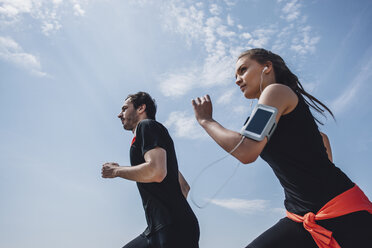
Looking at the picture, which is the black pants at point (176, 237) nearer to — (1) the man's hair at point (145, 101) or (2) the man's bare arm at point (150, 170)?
(2) the man's bare arm at point (150, 170)

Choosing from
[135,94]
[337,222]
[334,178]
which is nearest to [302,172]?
[334,178]

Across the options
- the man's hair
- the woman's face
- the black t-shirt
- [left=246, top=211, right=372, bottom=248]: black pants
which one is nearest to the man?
the black t-shirt

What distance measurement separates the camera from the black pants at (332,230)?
238 centimetres

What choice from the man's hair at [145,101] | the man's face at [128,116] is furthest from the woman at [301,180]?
the man's hair at [145,101]

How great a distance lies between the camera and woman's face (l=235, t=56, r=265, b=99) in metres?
2.96

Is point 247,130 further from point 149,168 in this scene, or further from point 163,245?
point 163,245

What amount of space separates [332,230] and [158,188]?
6.12ft

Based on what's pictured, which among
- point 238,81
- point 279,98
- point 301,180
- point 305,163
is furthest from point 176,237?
point 279,98

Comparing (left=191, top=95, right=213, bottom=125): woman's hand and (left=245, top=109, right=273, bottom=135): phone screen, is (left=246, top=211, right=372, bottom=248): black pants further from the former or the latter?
(left=191, top=95, right=213, bottom=125): woman's hand

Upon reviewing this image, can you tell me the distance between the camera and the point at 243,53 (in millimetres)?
3295

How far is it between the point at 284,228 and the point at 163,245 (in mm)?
1292

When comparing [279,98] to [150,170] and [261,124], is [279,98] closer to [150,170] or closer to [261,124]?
[261,124]

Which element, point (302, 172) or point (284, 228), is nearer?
point (302, 172)

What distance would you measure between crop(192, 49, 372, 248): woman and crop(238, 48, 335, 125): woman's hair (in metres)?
0.38
